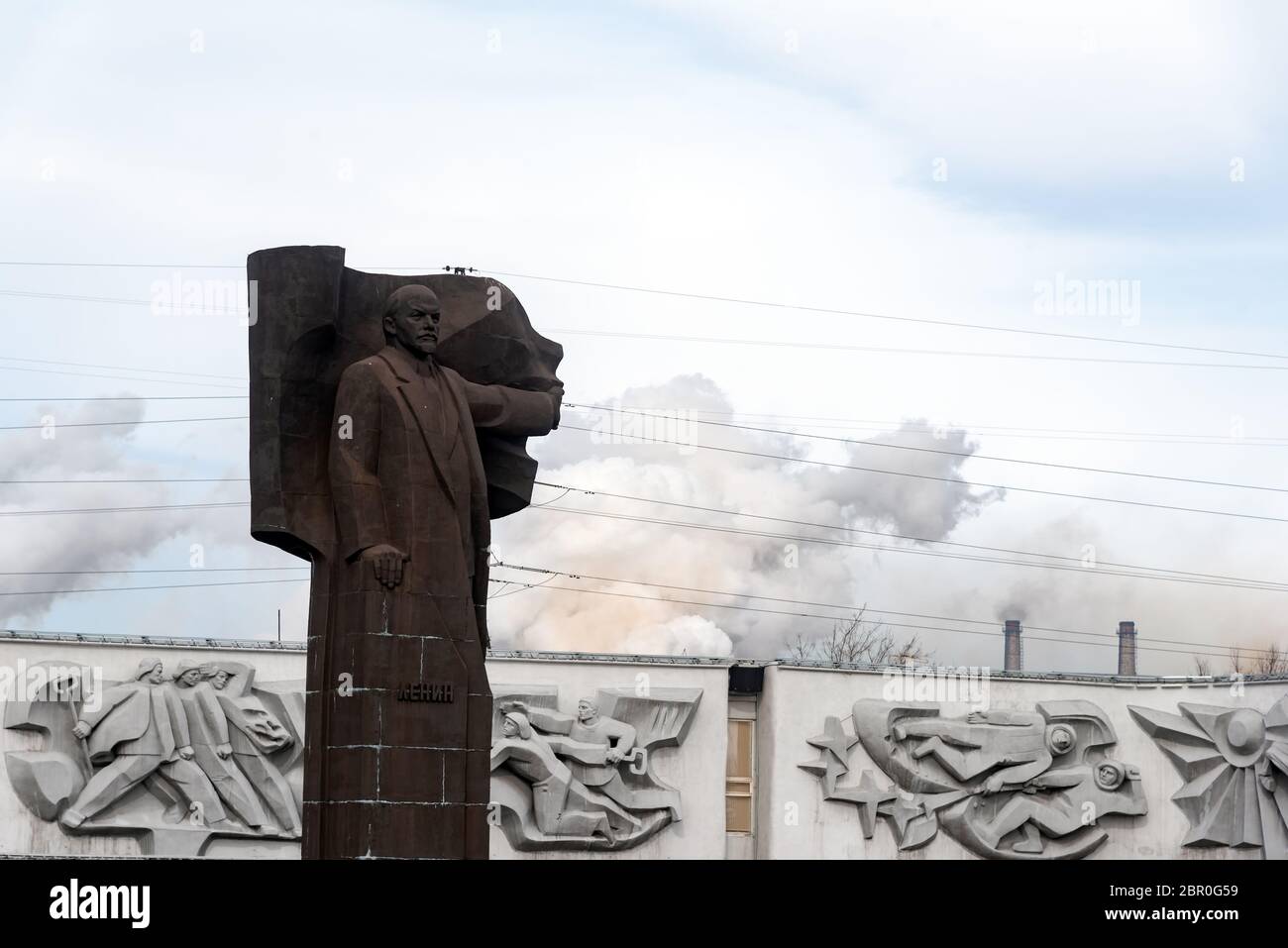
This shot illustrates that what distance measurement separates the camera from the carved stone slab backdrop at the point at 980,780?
22.6m

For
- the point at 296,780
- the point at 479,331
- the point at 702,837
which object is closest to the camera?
the point at 479,331

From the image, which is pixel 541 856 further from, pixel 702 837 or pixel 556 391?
pixel 556 391

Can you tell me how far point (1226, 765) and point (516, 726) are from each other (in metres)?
9.02

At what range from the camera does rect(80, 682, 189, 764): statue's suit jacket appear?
20.0 m

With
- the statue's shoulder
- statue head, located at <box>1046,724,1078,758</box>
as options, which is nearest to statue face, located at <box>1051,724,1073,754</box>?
statue head, located at <box>1046,724,1078,758</box>

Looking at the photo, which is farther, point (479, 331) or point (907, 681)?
Result: point (907, 681)

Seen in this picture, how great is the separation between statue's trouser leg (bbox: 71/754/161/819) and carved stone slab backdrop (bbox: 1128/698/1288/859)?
39.6 feet

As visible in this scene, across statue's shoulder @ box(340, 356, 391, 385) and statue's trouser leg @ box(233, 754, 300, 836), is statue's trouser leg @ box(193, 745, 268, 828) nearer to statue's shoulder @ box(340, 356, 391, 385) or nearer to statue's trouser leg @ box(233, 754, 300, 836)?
statue's trouser leg @ box(233, 754, 300, 836)

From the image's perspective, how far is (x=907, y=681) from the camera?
23109mm

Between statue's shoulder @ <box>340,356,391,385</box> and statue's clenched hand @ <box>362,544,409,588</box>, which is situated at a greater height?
statue's shoulder @ <box>340,356,391,385</box>

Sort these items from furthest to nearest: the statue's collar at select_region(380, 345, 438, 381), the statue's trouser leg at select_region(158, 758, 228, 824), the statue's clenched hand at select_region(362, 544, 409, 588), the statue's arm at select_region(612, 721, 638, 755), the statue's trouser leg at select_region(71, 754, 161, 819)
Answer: the statue's arm at select_region(612, 721, 638, 755) < the statue's trouser leg at select_region(158, 758, 228, 824) < the statue's trouser leg at select_region(71, 754, 161, 819) < the statue's collar at select_region(380, 345, 438, 381) < the statue's clenched hand at select_region(362, 544, 409, 588)

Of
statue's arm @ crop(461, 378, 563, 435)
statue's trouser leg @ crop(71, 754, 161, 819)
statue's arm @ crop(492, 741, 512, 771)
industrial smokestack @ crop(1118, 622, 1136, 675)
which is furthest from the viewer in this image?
industrial smokestack @ crop(1118, 622, 1136, 675)

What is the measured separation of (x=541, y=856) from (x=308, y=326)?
1155 centimetres
